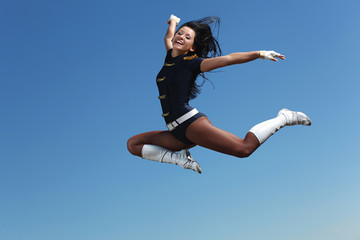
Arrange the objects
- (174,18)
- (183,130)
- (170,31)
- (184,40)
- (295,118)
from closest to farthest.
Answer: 1. (183,130)
2. (295,118)
3. (184,40)
4. (170,31)
5. (174,18)

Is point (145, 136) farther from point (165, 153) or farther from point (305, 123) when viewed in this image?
point (305, 123)

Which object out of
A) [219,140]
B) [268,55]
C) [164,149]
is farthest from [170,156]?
[268,55]

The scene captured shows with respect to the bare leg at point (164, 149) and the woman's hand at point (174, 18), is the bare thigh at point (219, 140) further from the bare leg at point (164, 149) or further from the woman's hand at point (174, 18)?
the woman's hand at point (174, 18)

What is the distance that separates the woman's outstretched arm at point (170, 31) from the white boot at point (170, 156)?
5.24 feet

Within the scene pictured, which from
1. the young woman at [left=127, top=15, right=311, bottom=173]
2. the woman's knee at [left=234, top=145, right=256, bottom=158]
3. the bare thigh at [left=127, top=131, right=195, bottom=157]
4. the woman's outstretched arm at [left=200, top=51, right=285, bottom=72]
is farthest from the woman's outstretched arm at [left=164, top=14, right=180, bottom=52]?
the woman's knee at [left=234, top=145, right=256, bottom=158]

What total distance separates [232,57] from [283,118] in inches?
50.2

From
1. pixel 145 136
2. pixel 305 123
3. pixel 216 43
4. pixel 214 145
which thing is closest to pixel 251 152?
pixel 214 145

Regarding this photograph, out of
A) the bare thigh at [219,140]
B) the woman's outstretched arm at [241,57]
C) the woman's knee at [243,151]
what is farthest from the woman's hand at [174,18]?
the woman's knee at [243,151]

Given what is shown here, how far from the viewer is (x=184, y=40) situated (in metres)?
5.93

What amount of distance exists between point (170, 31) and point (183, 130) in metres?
2.06

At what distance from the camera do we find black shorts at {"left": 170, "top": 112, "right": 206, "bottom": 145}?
18.0 ft

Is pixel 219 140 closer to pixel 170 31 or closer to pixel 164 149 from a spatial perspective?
pixel 164 149

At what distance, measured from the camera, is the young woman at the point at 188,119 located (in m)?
5.37

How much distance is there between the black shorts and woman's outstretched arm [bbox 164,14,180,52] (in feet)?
4.79
